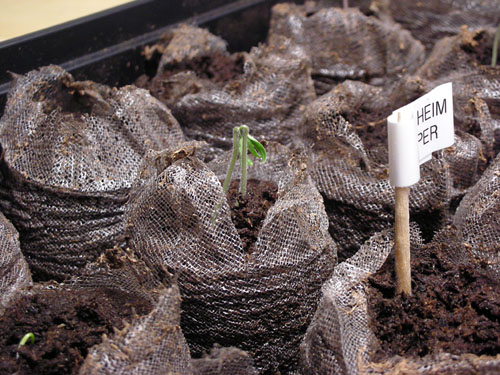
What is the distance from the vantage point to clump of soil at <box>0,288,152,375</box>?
979mm

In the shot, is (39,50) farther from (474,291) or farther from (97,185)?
(474,291)

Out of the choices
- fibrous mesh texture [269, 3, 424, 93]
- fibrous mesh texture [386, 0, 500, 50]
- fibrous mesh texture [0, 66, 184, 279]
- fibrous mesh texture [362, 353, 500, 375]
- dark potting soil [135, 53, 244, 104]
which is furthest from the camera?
fibrous mesh texture [386, 0, 500, 50]

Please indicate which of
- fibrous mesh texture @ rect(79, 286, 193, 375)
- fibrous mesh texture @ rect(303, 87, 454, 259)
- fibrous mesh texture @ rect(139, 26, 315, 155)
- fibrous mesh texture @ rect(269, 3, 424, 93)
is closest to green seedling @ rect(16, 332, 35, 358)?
fibrous mesh texture @ rect(79, 286, 193, 375)

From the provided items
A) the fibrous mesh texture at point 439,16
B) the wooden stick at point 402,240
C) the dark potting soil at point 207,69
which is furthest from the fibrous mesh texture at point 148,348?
the fibrous mesh texture at point 439,16

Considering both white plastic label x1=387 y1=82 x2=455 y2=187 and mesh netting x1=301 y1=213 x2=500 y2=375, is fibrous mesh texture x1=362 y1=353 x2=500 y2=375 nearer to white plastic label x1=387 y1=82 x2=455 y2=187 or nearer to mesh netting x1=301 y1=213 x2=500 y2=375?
mesh netting x1=301 y1=213 x2=500 y2=375

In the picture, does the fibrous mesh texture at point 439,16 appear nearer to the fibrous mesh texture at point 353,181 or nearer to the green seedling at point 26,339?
the fibrous mesh texture at point 353,181

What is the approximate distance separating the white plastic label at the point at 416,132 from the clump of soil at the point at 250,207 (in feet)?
1.20

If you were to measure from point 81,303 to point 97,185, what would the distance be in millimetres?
431

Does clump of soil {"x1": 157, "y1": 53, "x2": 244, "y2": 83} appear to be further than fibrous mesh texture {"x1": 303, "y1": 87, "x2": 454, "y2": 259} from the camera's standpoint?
Yes

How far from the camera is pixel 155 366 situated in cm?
94

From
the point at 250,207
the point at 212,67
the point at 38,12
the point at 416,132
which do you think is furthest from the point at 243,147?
the point at 38,12

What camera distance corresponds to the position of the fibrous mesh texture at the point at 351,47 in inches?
85.7

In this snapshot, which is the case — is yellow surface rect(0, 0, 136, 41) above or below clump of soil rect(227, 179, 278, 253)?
above

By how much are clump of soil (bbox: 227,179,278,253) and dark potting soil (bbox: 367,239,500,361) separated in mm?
284
